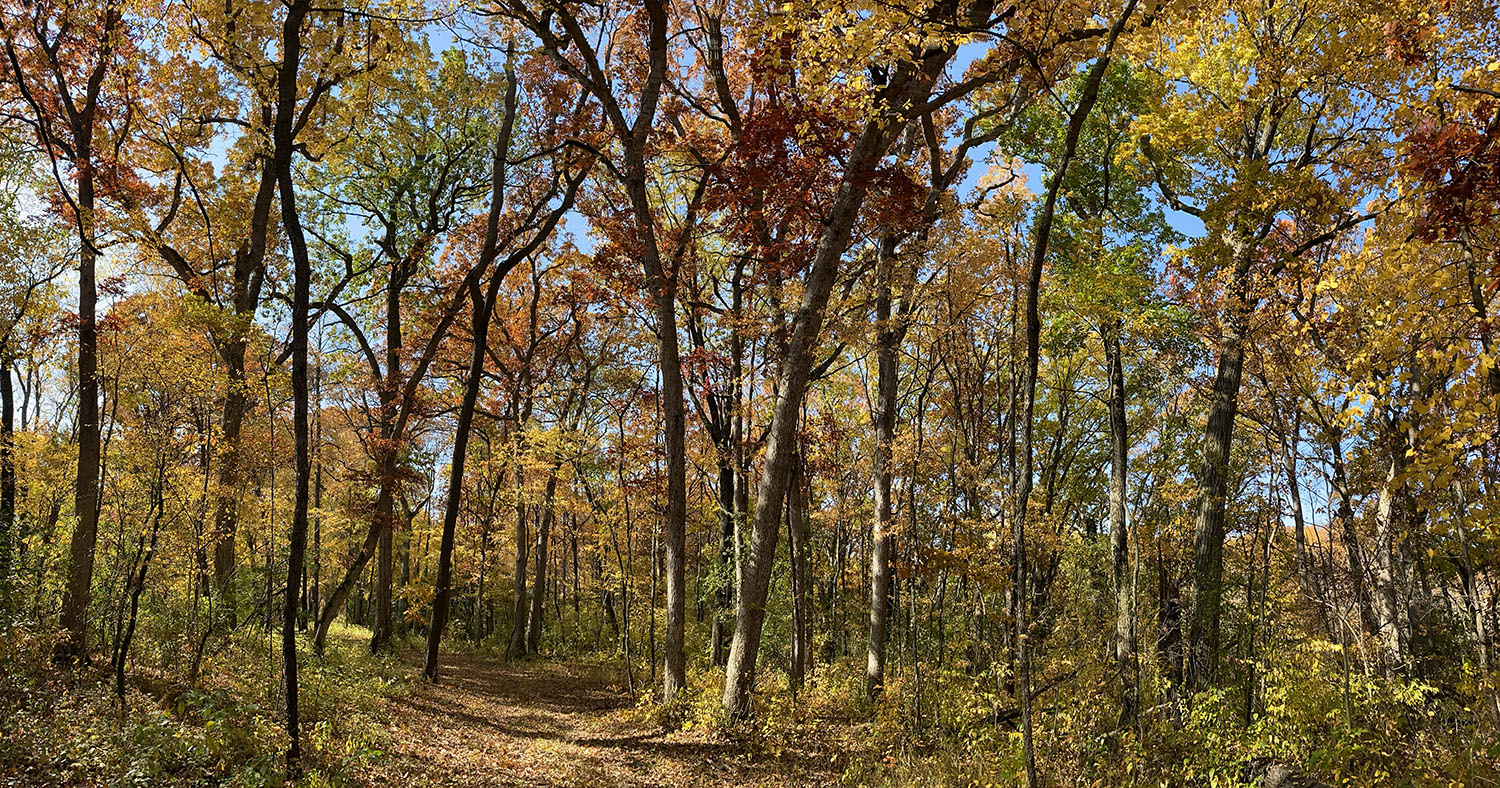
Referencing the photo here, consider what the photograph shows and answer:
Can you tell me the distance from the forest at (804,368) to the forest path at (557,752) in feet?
0.30

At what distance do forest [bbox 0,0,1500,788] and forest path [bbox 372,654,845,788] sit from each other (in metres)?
0.09

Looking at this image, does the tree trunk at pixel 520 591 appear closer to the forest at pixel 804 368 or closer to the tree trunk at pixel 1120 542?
the forest at pixel 804 368

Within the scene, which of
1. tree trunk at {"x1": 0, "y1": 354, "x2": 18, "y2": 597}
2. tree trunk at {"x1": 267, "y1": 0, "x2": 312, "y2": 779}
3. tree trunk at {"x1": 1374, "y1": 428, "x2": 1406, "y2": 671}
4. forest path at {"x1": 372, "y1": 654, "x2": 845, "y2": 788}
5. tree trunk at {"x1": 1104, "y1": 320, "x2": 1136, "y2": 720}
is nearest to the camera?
tree trunk at {"x1": 267, "y1": 0, "x2": 312, "y2": 779}

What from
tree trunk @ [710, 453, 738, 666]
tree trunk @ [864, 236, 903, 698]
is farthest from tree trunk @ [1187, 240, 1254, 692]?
tree trunk @ [710, 453, 738, 666]

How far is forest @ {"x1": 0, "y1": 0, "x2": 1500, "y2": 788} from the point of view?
6539 millimetres

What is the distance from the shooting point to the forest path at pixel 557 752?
727cm

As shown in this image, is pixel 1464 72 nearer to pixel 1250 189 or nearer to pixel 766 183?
pixel 1250 189

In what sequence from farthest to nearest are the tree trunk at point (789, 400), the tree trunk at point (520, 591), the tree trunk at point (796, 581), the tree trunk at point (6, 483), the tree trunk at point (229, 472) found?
the tree trunk at point (520, 591)
the tree trunk at point (796, 581)
the tree trunk at point (229, 472)
the tree trunk at point (789, 400)
the tree trunk at point (6, 483)

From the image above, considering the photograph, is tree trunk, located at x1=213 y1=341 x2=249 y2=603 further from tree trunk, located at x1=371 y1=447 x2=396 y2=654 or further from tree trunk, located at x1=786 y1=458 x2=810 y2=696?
tree trunk, located at x1=786 y1=458 x2=810 y2=696

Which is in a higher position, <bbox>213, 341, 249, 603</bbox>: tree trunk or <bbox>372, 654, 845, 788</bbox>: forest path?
<bbox>213, 341, 249, 603</bbox>: tree trunk

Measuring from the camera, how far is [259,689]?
8258mm

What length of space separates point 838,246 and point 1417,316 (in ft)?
17.9

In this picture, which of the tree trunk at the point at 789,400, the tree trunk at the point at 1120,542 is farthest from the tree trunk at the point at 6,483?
the tree trunk at the point at 1120,542

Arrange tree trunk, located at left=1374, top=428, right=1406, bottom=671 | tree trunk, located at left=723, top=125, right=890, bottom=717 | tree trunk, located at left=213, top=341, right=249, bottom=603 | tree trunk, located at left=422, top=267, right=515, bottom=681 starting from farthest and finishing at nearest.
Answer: tree trunk, located at left=422, top=267, right=515, bottom=681 → tree trunk, located at left=213, top=341, right=249, bottom=603 → tree trunk, located at left=1374, top=428, right=1406, bottom=671 → tree trunk, located at left=723, top=125, right=890, bottom=717
